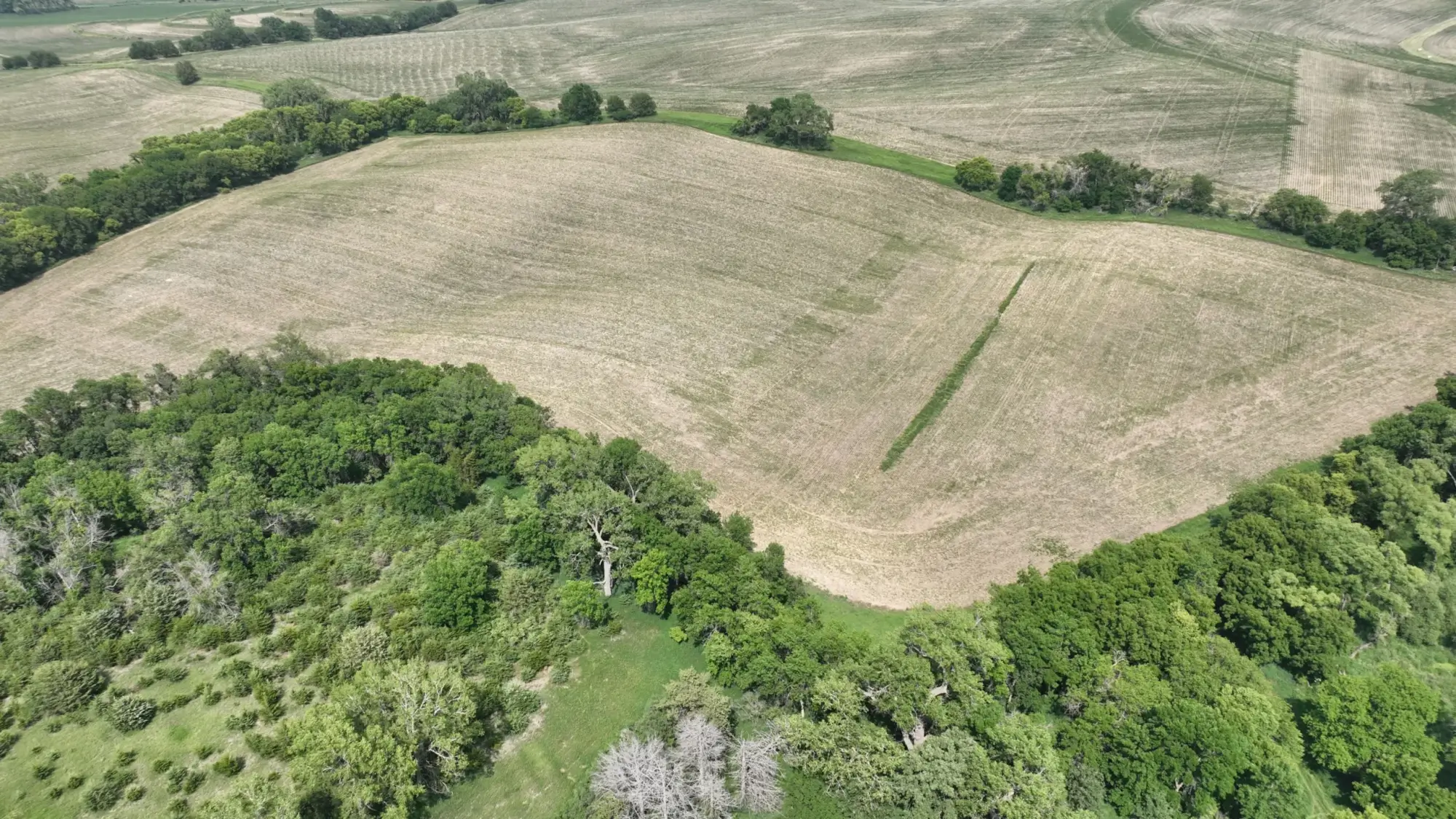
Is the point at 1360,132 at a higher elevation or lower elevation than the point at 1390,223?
higher

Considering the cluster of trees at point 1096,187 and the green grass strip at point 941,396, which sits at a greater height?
the cluster of trees at point 1096,187

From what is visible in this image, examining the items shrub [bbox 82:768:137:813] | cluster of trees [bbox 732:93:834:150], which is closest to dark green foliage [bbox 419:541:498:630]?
shrub [bbox 82:768:137:813]

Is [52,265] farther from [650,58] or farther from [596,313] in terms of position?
[650,58]

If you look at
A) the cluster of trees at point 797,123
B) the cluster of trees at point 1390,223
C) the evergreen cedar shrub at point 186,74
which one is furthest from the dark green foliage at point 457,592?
the evergreen cedar shrub at point 186,74

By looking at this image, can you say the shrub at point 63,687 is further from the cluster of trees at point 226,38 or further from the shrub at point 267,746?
the cluster of trees at point 226,38

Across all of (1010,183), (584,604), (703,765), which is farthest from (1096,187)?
(703,765)

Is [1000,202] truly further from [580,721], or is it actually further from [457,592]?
[580,721]

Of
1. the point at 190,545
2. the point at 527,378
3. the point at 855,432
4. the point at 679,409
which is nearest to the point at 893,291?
the point at 855,432

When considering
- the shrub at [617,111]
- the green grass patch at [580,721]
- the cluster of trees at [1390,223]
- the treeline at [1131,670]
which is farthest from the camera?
the shrub at [617,111]
